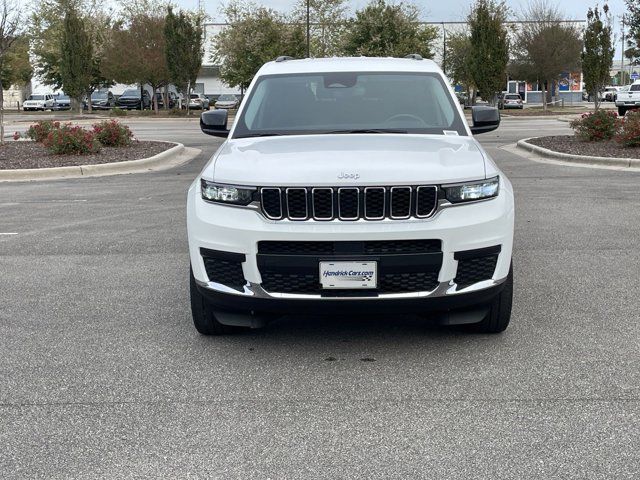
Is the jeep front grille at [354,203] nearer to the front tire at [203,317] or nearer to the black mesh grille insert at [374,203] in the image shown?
the black mesh grille insert at [374,203]

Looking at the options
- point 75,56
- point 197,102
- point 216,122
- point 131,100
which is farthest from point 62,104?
point 216,122

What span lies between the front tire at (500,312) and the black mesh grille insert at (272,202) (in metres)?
1.45

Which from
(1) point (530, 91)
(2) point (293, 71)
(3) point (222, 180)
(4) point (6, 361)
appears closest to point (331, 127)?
(2) point (293, 71)

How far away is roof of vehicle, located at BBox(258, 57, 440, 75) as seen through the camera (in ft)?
21.2

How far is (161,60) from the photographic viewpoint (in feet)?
159

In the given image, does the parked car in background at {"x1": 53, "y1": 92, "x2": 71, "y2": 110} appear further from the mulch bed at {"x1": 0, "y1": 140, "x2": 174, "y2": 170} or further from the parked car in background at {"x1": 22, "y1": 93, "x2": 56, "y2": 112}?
the mulch bed at {"x1": 0, "y1": 140, "x2": 174, "y2": 170}

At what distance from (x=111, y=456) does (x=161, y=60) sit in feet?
154

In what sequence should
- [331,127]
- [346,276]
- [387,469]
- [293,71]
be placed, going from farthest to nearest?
[293,71], [331,127], [346,276], [387,469]

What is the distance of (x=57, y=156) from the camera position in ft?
60.6

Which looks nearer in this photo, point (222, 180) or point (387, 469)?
point (387, 469)

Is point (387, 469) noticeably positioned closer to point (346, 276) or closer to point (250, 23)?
point (346, 276)

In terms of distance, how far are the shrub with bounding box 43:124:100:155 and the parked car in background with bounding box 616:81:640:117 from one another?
32072mm

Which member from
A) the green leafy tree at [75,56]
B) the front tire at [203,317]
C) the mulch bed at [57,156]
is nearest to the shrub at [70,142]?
the mulch bed at [57,156]

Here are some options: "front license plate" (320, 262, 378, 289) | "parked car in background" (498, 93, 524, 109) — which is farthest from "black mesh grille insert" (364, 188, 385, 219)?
"parked car in background" (498, 93, 524, 109)
